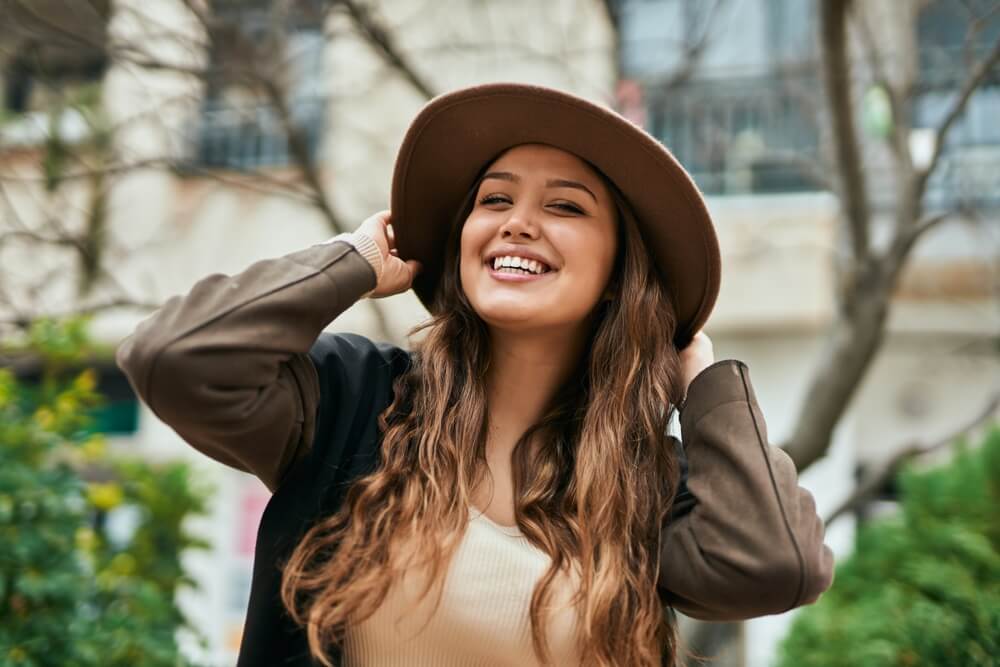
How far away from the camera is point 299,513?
77.9 inches

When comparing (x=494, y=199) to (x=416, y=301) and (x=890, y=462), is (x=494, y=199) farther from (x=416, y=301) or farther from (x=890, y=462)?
(x=416, y=301)

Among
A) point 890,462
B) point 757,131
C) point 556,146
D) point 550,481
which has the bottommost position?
point 890,462

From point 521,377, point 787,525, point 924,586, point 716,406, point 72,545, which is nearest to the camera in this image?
point 787,525

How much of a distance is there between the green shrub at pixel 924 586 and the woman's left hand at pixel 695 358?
122 cm

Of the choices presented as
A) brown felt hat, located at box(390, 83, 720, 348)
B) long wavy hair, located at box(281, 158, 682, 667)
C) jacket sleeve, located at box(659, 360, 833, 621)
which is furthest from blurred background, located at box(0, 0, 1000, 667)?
brown felt hat, located at box(390, 83, 720, 348)

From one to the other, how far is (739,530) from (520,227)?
74 centimetres

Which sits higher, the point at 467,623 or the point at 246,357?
the point at 246,357

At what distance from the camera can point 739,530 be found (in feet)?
6.33

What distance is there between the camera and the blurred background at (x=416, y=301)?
134 inches

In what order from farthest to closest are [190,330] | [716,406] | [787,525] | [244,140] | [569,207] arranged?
[244,140], [569,207], [716,406], [787,525], [190,330]

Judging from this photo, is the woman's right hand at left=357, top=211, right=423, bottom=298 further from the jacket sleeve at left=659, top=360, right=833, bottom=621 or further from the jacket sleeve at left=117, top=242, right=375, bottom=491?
the jacket sleeve at left=659, top=360, right=833, bottom=621

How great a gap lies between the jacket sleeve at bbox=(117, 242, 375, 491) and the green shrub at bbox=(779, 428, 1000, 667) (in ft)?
6.52

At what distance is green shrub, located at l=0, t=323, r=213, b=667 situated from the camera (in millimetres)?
3100

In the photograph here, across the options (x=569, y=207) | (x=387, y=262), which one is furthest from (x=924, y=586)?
(x=387, y=262)
